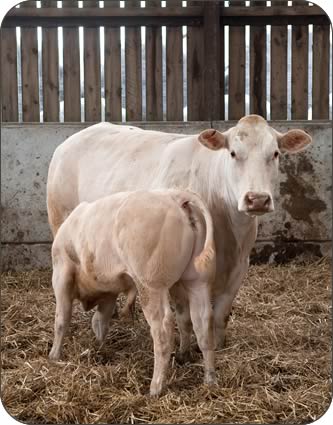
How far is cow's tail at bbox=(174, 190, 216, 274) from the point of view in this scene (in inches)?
103

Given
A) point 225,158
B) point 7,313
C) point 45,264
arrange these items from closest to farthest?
point 225,158 < point 7,313 < point 45,264

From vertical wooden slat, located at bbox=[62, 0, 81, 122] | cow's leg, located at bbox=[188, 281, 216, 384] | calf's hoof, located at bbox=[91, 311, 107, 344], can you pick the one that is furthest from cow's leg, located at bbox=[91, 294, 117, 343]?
vertical wooden slat, located at bbox=[62, 0, 81, 122]

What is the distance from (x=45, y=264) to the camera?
15.7ft

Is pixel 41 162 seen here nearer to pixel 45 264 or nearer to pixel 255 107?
pixel 45 264

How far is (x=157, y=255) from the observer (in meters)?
2.67

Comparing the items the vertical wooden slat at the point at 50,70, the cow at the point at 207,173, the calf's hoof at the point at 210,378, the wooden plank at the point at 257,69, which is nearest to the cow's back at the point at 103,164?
the cow at the point at 207,173

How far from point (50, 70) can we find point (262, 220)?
5.79 ft

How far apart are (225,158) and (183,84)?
140cm

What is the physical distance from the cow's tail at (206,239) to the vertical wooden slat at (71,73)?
151 cm

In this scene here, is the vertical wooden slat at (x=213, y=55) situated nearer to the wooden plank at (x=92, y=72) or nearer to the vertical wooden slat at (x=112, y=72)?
the vertical wooden slat at (x=112, y=72)

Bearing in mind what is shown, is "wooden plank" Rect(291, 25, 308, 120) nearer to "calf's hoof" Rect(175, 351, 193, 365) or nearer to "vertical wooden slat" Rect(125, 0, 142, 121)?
"vertical wooden slat" Rect(125, 0, 142, 121)

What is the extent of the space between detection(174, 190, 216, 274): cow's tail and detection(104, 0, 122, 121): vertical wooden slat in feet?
5.34

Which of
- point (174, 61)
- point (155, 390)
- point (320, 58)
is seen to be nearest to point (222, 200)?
point (155, 390)

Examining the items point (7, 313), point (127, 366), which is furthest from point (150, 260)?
point (7, 313)
